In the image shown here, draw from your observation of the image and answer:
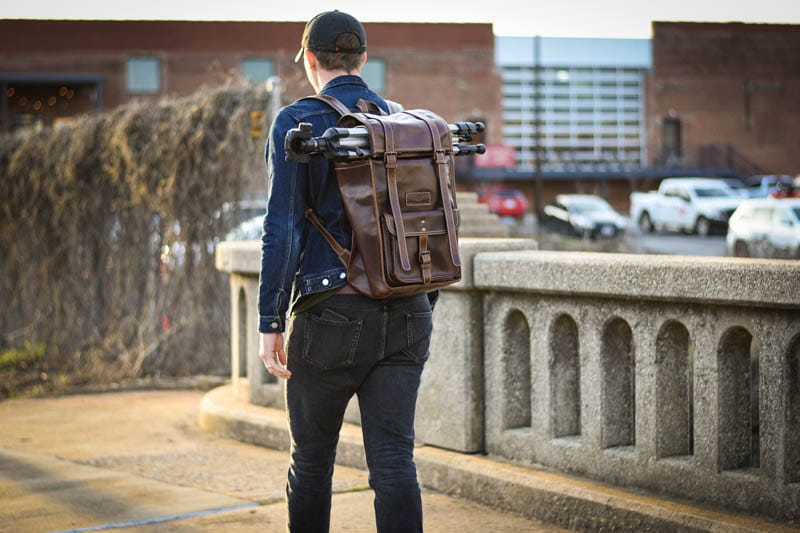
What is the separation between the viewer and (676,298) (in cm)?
438

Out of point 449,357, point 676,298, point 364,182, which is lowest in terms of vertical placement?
point 449,357

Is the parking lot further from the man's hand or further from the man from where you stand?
the man's hand

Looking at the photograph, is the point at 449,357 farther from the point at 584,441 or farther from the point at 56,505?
the point at 56,505

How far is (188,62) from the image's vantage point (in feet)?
188

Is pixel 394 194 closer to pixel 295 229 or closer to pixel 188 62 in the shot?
pixel 295 229

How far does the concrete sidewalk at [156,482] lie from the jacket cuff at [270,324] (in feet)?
5.34

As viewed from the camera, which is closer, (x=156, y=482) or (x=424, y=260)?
(x=424, y=260)

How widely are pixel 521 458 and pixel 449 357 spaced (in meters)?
0.59

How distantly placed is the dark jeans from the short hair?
765mm

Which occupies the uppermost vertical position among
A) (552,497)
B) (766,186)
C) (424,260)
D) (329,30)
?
(766,186)

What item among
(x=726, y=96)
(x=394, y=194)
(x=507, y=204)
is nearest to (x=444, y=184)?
(x=394, y=194)

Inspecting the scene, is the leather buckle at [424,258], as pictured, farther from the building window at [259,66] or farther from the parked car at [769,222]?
the building window at [259,66]

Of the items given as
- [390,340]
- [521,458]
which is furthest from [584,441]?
[390,340]

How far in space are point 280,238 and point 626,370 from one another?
201 centimetres
